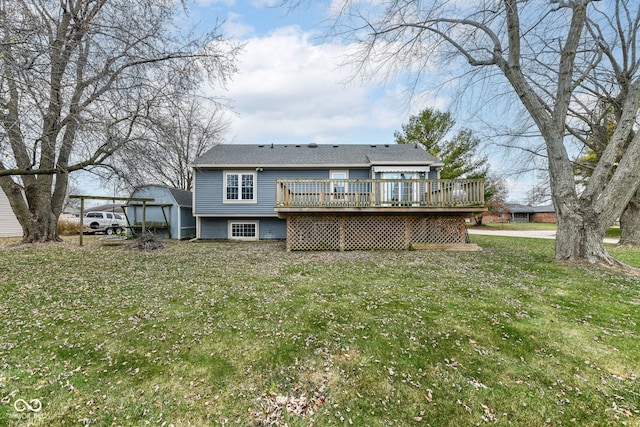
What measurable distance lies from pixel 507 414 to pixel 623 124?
8496 mm

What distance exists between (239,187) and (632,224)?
17114 millimetres

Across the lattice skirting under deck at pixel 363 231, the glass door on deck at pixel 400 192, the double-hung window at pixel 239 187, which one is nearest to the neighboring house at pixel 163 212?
the double-hung window at pixel 239 187

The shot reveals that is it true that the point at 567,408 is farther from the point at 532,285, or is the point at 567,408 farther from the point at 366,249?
the point at 366,249

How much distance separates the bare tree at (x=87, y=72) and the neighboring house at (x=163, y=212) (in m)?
6.23

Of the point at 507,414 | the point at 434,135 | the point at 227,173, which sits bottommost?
the point at 507,414

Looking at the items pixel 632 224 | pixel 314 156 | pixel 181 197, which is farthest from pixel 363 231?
pixel 632 224

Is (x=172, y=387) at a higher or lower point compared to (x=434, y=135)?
lower

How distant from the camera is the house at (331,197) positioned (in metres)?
9.27

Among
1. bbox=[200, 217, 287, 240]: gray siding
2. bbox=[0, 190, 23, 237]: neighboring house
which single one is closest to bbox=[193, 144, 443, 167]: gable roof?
bbox=[200, 217, 287, 240]: gray siding

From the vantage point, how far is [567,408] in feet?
6.71

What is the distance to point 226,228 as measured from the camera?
44.1 feet

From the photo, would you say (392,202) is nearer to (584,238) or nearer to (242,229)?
(584,238)

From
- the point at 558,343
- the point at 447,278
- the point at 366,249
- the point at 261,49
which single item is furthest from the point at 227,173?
the point at 558,343

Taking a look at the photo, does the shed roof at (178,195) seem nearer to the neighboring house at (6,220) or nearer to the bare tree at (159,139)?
the bare tree at (159,139)
